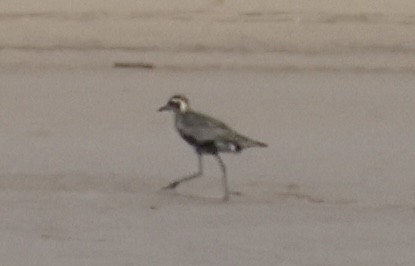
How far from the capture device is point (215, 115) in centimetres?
1109

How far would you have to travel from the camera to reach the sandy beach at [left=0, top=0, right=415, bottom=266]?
6891 mm

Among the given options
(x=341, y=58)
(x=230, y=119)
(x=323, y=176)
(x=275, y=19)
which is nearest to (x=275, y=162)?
(x=323, y=176)

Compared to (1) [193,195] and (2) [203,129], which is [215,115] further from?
(1) [193,195]

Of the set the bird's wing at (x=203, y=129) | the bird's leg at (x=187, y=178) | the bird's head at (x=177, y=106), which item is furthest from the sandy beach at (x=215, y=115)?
the bird's head at (x=177, y=106)

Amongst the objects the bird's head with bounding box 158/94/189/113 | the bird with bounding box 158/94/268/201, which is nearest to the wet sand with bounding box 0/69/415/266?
the bird with bounding box 158/94/268/201

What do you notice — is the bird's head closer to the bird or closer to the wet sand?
the bird

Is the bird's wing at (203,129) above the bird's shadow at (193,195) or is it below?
above

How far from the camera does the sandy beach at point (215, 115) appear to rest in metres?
6.89

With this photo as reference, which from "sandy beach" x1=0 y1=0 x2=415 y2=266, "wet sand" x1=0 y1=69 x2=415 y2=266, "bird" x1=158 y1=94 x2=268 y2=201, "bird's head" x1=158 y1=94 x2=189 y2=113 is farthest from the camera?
"bird's head" x1=158 y1=94 x2=189 y2=113

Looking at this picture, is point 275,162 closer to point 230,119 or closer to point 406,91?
point 230,119

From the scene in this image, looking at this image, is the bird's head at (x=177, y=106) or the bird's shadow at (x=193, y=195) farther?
the bird's head at (x=177, y=106)

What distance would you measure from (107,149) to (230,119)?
155 centimetres

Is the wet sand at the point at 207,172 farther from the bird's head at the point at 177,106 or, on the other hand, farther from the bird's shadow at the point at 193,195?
the bird's head at the point at 177,106

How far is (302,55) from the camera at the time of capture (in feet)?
48.9
